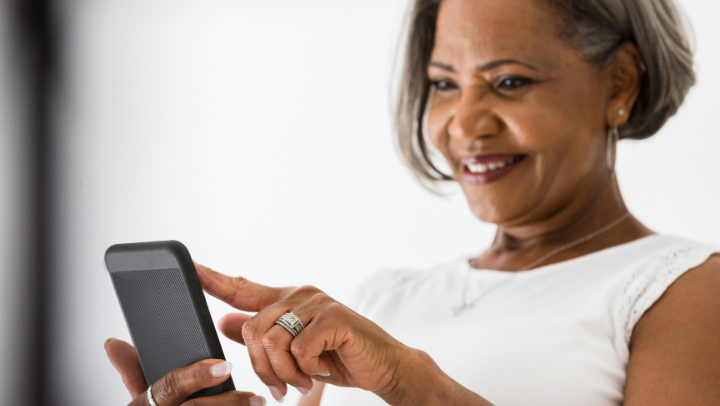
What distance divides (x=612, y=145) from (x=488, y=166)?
241 mm

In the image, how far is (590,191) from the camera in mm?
1205

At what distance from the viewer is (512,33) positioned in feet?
3.67

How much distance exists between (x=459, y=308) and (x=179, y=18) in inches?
56.2

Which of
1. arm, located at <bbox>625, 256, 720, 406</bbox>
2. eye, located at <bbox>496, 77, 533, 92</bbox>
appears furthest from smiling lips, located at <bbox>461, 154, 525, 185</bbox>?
arm, located at <bbox>625, 256, 720, 406</bbox>

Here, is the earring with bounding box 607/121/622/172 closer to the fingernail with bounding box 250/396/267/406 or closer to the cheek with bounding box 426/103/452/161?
the cheek with bounding box 426/103/452/161

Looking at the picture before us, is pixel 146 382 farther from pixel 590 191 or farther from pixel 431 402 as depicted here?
pixel 590 191

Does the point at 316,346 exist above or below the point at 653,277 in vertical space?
above

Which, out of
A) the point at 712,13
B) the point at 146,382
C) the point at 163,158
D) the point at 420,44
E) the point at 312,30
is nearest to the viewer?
the point at 146,382

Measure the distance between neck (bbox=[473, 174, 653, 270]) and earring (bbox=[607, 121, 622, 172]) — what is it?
0.03 metres

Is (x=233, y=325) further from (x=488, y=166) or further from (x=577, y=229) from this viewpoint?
(x=577, y=229)

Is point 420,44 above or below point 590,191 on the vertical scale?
above

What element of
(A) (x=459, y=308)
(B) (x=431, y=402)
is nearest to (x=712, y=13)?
(A) (x=459, y=308)

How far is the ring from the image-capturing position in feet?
2.34

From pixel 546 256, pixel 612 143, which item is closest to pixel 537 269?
pixel 546 256
